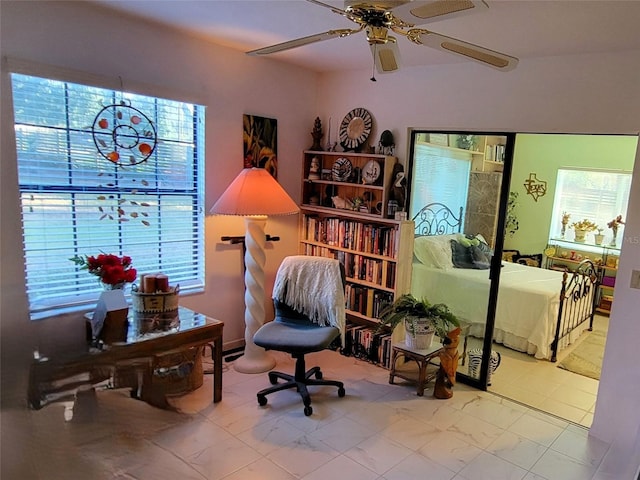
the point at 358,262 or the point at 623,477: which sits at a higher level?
the point at 358,262

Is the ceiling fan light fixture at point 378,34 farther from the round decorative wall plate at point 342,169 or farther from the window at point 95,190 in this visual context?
the round decorative wall plate at point 342,169

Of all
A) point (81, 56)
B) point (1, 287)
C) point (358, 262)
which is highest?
point (81, 56)

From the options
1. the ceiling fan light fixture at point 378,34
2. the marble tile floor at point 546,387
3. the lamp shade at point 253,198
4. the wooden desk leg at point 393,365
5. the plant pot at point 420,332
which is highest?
the ceiling fan light fixture at point 378,34

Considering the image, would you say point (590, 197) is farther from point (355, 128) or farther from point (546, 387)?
point (355, 128)

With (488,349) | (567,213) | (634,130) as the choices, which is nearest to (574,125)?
(634,130)

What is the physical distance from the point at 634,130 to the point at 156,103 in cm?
294

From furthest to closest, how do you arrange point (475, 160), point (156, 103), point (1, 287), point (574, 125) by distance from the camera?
point (475, 160) → point (156, 103) → point (574, 125) → point (1, 287)

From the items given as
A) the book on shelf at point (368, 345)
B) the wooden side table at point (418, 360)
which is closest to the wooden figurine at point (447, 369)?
the wooden side table at point (418, 360)

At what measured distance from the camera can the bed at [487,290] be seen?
340 centimetres

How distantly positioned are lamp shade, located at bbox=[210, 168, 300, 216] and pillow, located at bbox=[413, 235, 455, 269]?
1.10 meters

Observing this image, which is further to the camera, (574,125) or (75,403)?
(574,125)

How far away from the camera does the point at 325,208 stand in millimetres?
3842

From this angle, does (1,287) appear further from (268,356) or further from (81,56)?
(268,356)

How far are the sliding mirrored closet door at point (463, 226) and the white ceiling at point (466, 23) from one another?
0.67 m
